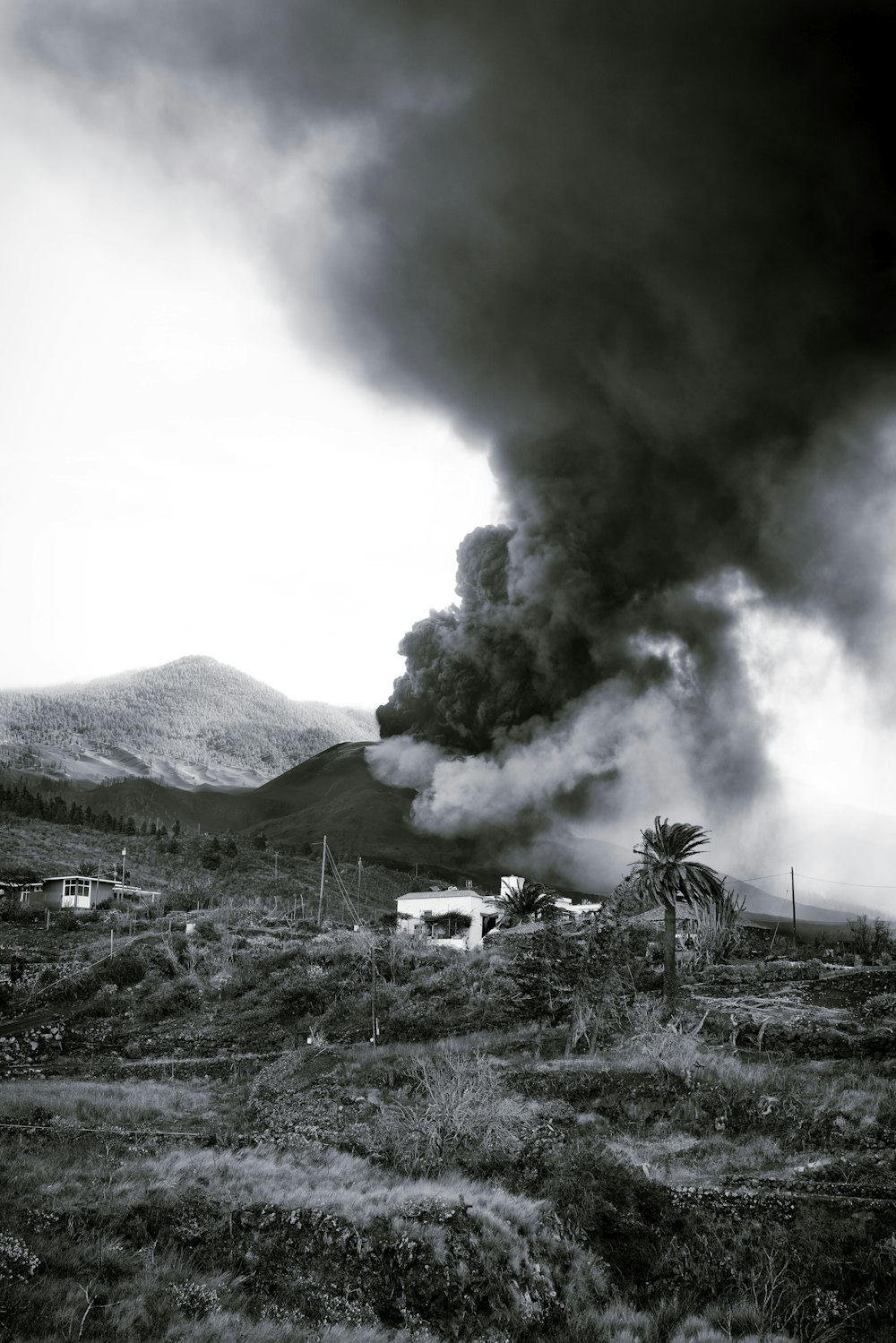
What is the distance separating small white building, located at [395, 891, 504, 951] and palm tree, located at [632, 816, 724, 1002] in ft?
112

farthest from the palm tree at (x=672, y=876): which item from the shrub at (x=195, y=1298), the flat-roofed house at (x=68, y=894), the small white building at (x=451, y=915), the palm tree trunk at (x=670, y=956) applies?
the flat-roofed house at (x=68, y=894)

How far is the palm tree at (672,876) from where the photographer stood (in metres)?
32.5

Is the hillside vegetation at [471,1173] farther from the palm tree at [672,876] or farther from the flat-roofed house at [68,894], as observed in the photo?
the flat-roofed house at [68,894]

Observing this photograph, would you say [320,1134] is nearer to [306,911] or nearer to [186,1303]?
[186,1303]

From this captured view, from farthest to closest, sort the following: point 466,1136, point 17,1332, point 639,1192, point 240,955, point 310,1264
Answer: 1. point 240,955
2. point 466,1136
3. point 639,1192
4. point 310,1264
5. point 17,1332

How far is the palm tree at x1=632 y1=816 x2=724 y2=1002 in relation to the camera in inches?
1281

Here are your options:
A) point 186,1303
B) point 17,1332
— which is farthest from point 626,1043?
point 17,1332

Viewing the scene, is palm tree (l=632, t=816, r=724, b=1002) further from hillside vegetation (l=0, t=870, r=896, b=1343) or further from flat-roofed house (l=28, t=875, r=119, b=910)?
flat-roofed house (l=28, t=875, r=119, b=910)

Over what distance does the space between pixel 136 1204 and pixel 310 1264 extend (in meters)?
2.73

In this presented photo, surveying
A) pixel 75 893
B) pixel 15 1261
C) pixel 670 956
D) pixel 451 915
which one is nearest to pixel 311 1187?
pixel 15 1261

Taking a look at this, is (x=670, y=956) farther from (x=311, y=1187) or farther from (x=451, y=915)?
(x=451, y=915)

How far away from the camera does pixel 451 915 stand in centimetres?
7075

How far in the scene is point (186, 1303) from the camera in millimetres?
9914

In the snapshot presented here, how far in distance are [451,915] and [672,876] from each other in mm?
40856
